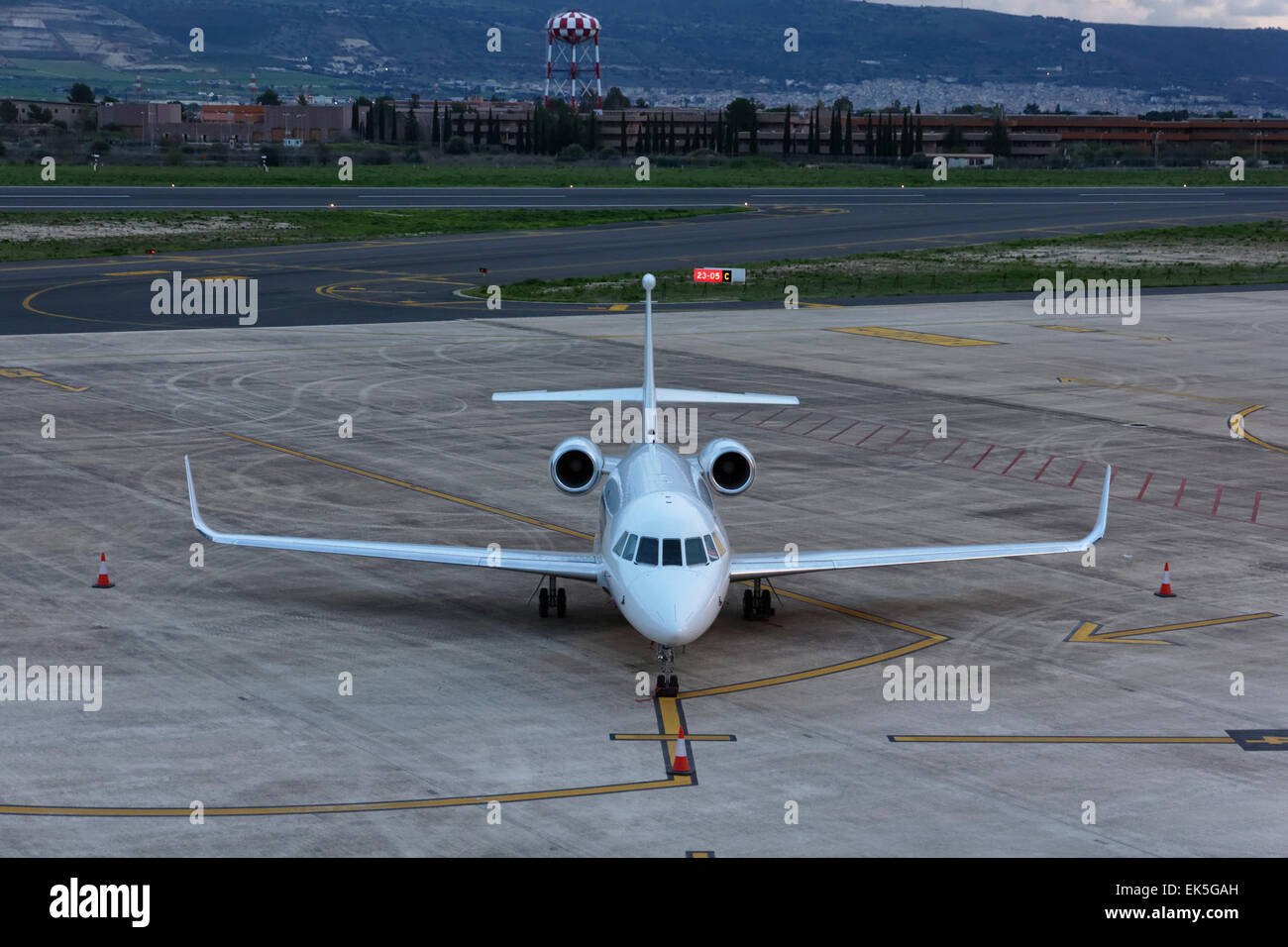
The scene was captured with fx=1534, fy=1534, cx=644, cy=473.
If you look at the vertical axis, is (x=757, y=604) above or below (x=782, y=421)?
below

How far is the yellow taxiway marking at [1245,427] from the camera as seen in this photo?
3691 centimetres

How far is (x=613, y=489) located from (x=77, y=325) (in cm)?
3917

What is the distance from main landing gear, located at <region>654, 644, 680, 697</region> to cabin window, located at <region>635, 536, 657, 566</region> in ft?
3.65

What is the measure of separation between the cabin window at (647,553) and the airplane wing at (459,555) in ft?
6.16

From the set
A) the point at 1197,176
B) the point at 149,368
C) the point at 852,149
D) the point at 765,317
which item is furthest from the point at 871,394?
the point at 852,149

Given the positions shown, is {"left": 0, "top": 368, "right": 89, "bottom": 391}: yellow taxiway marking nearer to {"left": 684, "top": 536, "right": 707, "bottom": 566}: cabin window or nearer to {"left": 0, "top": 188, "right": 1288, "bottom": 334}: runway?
{"left": 0, "top": 188, "right": 1288, "bottom": 334}: runway

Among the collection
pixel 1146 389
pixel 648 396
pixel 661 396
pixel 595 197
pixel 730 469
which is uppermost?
pixel 595 197

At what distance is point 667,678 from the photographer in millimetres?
20125

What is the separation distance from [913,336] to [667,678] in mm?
37786

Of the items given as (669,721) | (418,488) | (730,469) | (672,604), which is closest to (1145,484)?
(730,469)

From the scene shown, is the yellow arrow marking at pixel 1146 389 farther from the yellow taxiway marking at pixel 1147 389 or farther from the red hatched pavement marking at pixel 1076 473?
the red hatched pavement marking at pixel 1076 473

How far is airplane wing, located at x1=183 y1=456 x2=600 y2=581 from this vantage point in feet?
73.9

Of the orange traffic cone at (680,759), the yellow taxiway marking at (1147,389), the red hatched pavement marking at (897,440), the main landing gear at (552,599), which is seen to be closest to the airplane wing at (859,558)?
the main landing gear at (552,599)

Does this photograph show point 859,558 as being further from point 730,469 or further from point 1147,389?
point 1147,389
